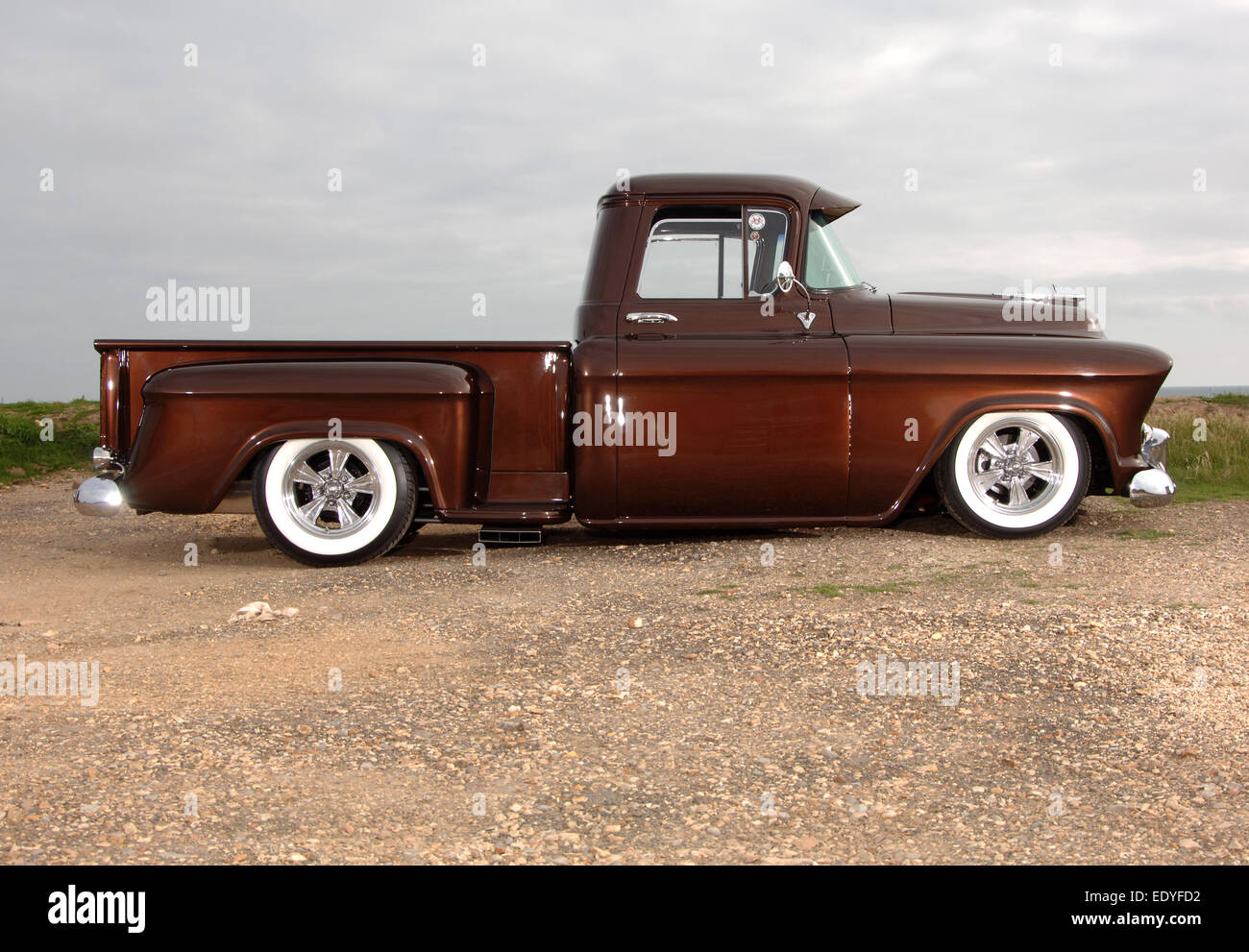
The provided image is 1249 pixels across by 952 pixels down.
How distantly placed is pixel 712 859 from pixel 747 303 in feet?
14.5

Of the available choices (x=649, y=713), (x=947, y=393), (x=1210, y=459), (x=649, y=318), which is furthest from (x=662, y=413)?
(x=1210, y=459)

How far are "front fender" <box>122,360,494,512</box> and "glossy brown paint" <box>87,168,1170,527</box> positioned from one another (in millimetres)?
11

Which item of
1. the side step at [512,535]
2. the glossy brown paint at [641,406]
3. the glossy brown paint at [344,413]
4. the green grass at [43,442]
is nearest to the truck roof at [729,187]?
the glossy brown paint at [641,406]

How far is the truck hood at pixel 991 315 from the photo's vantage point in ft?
22.0

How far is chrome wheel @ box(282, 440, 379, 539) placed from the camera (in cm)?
629

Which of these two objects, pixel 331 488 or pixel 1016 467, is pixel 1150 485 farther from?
pixel 331 488

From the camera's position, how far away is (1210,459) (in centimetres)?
1056

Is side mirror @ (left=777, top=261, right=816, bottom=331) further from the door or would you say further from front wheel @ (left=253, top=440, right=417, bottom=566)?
front wheel @ (left=253, top=440, right=417, bottom=566)

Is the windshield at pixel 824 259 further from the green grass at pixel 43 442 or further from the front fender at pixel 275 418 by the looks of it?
the green grass at pixel 43 442

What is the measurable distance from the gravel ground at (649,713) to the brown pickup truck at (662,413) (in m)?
0.36

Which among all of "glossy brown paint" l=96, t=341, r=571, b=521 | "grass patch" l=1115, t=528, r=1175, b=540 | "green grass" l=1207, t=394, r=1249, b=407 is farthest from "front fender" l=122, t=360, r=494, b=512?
"green grass" l=1207, t=394, r=1249, b=407

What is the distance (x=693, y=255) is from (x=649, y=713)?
3.66 metres

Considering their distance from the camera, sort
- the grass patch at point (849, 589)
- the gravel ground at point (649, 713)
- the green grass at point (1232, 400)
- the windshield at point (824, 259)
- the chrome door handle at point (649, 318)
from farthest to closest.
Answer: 1. the green grass at point (1232, 400)
2. the windshield at point (824, 259)
3. the chrome door handle at point (649, 318)
4. the grass patch at point (849, 589)
5. the gravel ground at point (649, 713)
